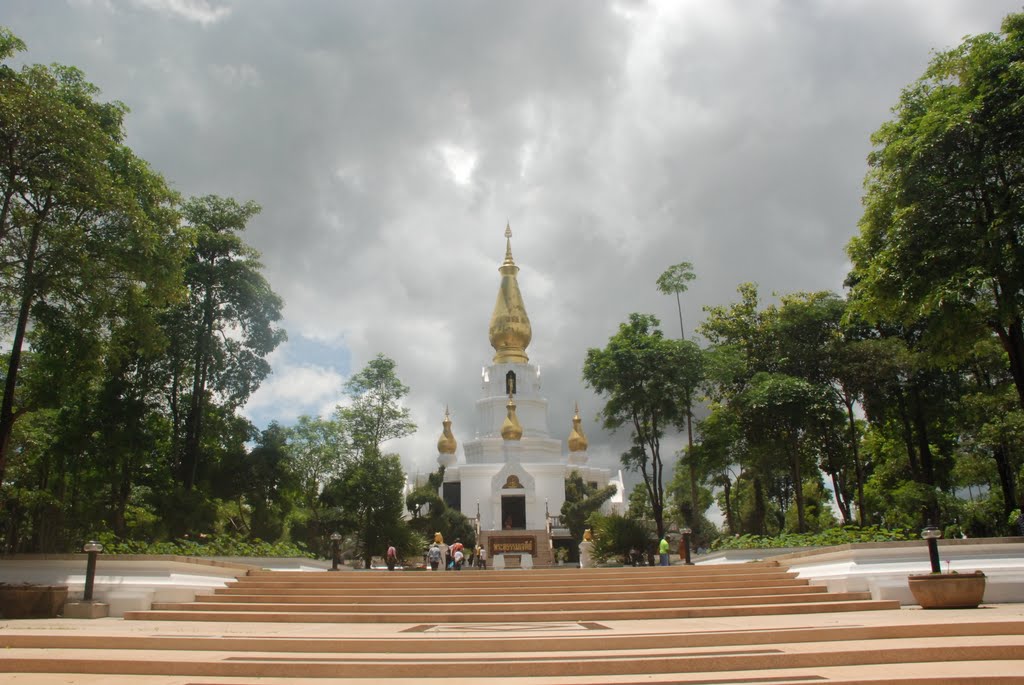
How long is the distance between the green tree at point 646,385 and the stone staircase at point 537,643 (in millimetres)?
14310

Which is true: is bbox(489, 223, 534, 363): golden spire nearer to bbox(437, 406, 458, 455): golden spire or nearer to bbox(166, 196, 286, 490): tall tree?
bbox(437, 406, 458, 455): golden spire

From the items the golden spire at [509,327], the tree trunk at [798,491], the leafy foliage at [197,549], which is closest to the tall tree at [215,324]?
the leafy foliage at [197,549]

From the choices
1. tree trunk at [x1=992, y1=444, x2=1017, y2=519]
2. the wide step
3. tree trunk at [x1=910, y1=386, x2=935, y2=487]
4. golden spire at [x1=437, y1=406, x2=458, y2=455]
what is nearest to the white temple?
golden spire at [x1=437, y1=406, x2=458, y2=455]

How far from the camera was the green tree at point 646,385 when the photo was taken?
2694 centimetres

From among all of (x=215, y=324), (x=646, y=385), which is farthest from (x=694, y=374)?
(x=215, y=324)

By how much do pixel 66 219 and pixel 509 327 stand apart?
36.2 m

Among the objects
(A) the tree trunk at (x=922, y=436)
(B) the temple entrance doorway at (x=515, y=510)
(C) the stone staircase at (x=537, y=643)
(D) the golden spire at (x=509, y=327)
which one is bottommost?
(C) the stone staircase at (x=537, y=643)

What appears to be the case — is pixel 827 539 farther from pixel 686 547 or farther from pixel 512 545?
pixel 512 545

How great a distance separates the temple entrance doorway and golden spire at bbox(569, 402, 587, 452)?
13.3m

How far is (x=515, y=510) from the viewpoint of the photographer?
38.2 metres

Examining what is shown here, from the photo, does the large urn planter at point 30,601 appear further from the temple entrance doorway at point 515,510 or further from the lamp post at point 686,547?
the temple entrance doorway at point 515,510

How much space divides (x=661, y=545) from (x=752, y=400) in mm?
7298

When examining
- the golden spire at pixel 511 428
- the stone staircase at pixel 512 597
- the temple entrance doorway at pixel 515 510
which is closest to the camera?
the stone staircase at pixel 512 597

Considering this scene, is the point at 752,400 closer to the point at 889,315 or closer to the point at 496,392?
the point at 889,315
